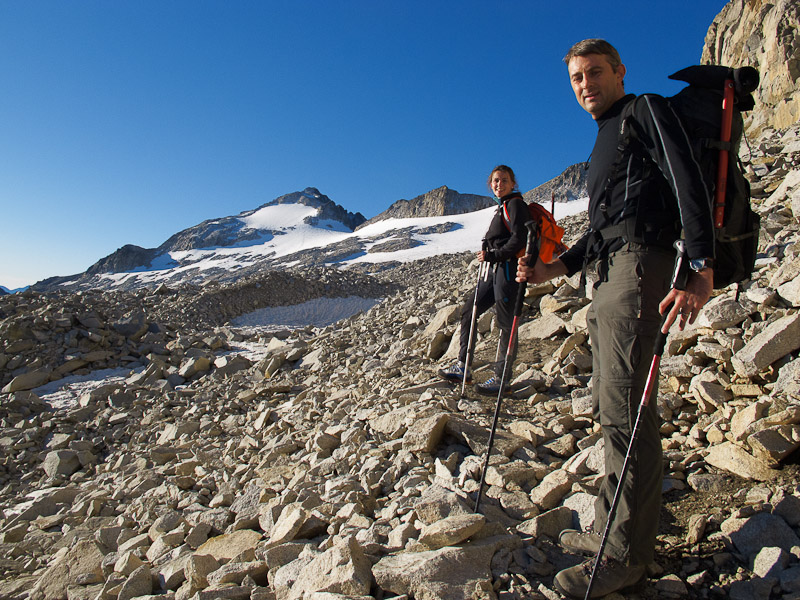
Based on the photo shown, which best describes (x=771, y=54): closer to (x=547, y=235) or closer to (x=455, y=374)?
(x=547, y=235)

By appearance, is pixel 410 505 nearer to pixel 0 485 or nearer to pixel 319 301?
pixel 0 485

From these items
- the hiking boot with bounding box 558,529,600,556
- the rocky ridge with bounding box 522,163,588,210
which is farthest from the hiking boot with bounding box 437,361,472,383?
the rocky ridge with bounding box 522,163,588,210

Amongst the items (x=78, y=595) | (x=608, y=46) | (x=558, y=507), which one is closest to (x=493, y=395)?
(x=558, y=507)

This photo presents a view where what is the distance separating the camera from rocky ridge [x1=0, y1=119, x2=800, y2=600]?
2.37m

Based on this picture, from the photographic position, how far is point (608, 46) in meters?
2.64

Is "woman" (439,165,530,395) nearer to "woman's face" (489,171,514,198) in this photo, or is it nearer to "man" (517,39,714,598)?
"woman's face" (489,171,514,198)

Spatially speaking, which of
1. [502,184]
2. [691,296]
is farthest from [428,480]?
[502,184]

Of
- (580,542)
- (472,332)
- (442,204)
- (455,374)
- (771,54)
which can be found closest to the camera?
(580,542)

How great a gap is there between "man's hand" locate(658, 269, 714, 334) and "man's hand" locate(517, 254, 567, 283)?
39.3 inches

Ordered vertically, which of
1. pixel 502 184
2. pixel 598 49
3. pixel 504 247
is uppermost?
pixel 598 49

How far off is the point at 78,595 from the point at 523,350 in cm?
514

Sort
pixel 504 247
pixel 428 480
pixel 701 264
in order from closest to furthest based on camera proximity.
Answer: pixel 701 264, pixel 428 480, pixel 504 247

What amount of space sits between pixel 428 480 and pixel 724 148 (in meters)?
2.73

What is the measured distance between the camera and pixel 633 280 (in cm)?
234
